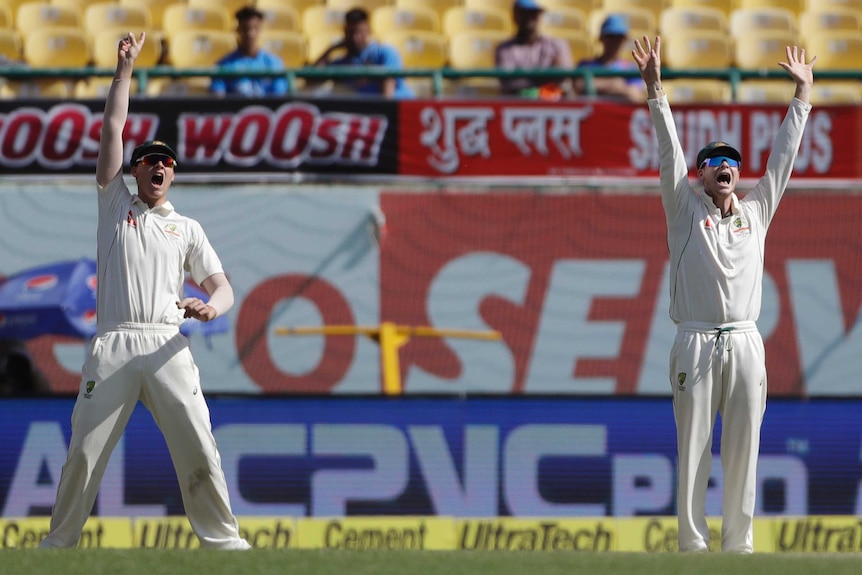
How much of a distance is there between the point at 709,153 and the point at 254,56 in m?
6.56

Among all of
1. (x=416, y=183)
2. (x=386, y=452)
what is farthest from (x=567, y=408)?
(x=416, y=183)

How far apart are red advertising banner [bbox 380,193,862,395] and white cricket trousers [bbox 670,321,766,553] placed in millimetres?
5526

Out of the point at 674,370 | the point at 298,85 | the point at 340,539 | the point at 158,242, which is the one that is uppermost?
the point at 298,85

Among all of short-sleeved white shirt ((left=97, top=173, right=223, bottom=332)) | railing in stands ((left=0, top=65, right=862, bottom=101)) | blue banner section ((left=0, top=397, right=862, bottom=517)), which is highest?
railing in stands ((left=0, top=65, right=862, bottom=101))

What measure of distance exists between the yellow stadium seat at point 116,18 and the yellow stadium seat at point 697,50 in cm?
467

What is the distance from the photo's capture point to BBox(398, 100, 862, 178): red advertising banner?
12078 mm

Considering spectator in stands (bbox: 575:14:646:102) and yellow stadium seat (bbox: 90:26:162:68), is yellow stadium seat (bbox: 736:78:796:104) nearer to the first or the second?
spectator in stands (bbox: 575:14:646:102)

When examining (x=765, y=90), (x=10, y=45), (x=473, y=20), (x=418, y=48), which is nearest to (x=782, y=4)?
(x=765, y=90)

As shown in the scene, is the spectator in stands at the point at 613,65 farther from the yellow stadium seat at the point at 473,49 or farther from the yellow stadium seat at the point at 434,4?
the yellow stadium seat at the point at 434,4

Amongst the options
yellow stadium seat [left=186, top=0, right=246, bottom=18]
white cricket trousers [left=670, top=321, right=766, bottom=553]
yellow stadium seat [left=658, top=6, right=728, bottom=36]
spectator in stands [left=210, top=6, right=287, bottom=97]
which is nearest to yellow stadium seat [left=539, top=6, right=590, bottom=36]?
yellow stadium seat [left=658, top=6, right=728, bottom=36]

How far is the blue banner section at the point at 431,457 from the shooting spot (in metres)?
9.10

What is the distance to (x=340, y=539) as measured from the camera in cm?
889

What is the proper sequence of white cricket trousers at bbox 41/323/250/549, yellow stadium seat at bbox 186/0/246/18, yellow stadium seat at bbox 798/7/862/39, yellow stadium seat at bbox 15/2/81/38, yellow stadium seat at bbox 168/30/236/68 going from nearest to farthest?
white cricket trousers at bbox 41/323/250/549 → yellow stadium seat at bbox 168/30/236/68 → yellow stadium seat at bbox 15/2/81/38 → yellow stadium seat at bbox 186/0/246/18 → yellow stadium seat at bbox 798/7/862/39

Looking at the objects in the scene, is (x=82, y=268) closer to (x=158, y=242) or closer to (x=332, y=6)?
(x=332, y=6)
